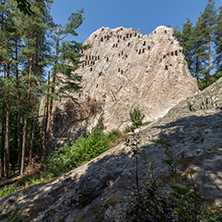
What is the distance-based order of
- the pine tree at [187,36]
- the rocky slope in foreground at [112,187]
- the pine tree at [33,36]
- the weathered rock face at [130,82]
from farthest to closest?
the pine tree at [187,36], the weathered rock face at [130,82], the pine tree at [33,36], the rocky slope in foreground at [112,187]

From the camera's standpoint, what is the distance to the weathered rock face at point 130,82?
10758 mm

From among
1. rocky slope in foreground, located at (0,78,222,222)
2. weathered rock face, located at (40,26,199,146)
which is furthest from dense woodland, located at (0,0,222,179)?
rocky slope in foreground, located at (0,78,222,222)

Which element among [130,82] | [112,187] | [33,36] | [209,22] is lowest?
[112,187]

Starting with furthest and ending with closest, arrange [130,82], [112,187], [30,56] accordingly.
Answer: [130,82] < [30,56] < [112,187]

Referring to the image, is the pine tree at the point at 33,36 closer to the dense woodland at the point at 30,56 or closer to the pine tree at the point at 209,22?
the dense woodland at the point at 30,56

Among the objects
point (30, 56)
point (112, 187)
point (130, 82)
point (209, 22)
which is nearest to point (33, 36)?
point (30, 56)

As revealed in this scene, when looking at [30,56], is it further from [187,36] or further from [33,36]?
[187,36]

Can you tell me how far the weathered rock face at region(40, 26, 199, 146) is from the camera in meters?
10.8

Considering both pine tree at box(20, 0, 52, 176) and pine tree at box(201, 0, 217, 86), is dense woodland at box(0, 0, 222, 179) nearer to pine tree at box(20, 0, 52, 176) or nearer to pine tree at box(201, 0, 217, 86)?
pine tree at box(20, 0, 52, 176)

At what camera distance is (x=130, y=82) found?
493 inches

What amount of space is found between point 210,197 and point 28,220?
3190 millimetres

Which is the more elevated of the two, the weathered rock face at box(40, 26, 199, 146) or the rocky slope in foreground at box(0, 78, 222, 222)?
the weathered rock face at box(40, 26, 199, 146)

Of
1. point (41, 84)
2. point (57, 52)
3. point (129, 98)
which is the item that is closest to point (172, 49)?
point (129, 98)

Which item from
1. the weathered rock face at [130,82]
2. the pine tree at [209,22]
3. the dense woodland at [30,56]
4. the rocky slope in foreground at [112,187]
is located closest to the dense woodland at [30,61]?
the dense woodland at [30,56]
